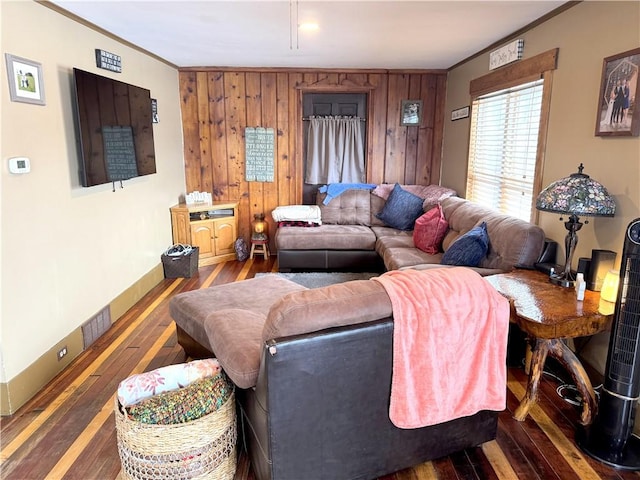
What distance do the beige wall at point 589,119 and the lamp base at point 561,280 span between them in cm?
27

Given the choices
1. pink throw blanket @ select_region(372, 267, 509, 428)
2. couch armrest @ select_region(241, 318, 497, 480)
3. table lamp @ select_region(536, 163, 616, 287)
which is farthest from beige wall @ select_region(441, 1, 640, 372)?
couch armrest @ select_region(241, 318, 497, 480)

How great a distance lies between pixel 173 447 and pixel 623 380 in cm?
201

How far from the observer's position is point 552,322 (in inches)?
81.7

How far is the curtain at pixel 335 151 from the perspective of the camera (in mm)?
5539

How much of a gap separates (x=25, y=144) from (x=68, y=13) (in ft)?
3.61

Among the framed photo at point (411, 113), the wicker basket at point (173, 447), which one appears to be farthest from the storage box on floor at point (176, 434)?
the framed photo at point (411, 113)

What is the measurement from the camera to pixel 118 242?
3.78 m

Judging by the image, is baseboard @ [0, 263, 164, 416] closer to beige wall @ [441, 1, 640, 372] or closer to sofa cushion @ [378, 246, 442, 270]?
sofa cushion @ [378, 246, 442, 270]

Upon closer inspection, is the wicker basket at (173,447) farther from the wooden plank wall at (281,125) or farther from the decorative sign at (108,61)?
the wooden plank wall at (281,125)

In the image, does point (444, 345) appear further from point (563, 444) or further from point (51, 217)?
point (51, 217)

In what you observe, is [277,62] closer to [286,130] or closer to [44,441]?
[286,130]

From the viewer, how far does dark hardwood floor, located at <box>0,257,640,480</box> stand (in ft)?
6.67

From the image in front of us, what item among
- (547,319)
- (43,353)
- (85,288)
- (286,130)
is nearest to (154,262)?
(85,288)

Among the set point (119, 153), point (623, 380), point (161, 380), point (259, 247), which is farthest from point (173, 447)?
Answer: point (259, 247)
